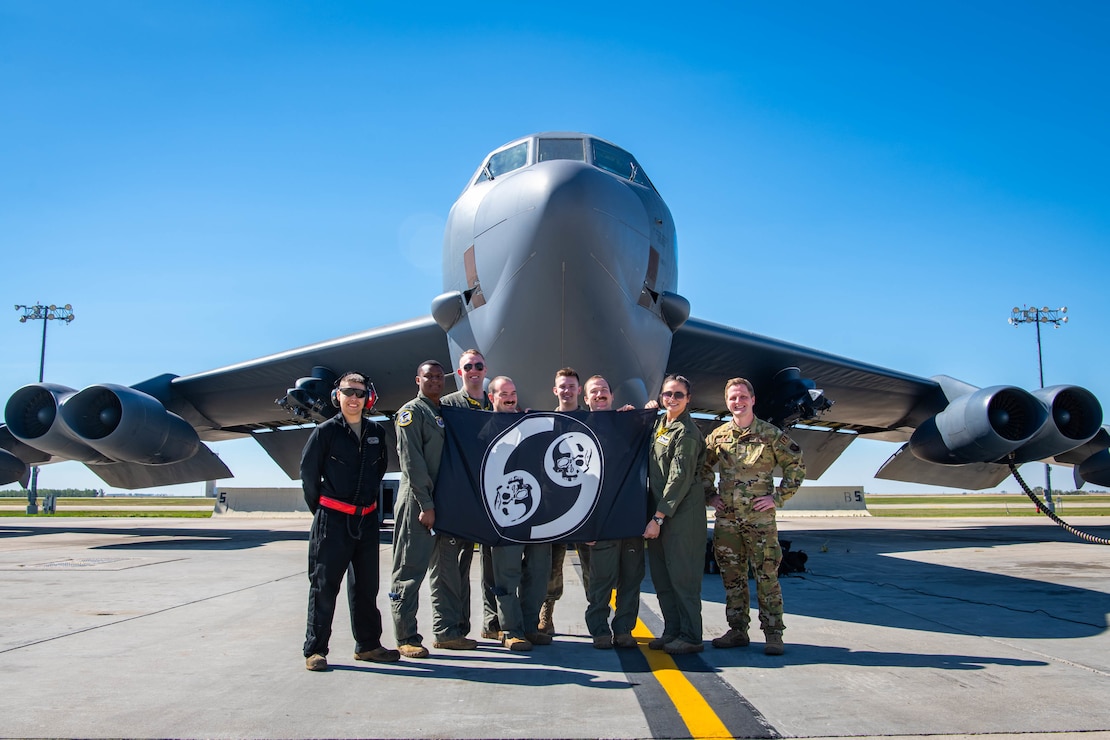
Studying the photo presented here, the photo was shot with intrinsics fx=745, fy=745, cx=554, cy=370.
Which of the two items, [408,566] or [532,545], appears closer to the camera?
[408,566]

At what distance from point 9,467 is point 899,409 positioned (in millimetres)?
20383

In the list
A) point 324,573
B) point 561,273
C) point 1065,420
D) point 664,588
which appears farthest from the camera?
point 1065,420

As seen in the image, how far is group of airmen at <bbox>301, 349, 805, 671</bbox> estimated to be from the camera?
438 cm

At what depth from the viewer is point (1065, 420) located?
1173cm

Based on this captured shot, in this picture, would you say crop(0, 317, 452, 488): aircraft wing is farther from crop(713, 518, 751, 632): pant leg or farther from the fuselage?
crop(713, 518, 751, 632): pant leg

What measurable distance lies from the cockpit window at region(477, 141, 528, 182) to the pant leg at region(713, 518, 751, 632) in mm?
5488

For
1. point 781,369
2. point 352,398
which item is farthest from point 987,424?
point 352,398

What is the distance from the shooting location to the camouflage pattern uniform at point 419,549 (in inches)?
179

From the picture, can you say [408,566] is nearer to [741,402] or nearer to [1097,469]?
[741,402]

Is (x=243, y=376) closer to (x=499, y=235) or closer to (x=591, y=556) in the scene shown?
(x=499, y=235)

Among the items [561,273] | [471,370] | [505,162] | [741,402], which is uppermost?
[505,162]

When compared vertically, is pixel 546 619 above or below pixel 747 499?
below

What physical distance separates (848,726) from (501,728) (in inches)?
53.8

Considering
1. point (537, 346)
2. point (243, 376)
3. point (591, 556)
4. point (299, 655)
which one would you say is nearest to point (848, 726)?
point (591, 556)
